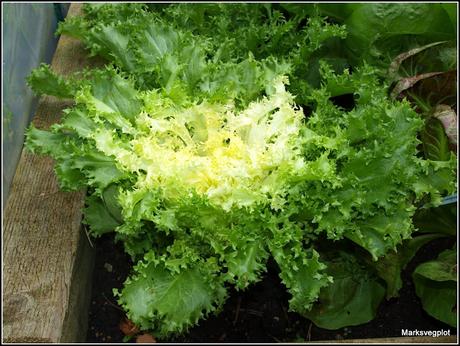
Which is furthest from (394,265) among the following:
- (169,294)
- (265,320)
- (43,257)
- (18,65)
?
(18,65)

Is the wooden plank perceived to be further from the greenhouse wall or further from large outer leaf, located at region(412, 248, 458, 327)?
large outer leaf, located at region(412, 248, 458, 327)

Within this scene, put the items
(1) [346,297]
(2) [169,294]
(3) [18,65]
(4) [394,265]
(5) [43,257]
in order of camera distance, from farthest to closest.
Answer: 1. (3) [18,65]
2. (1) [346,297]
3. (4) [394,265]
4. (5) [43,257]
5. (2) [169,294]

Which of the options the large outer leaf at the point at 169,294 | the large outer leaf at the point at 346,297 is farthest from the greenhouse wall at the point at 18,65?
the large outer leaf at the point at 346,297

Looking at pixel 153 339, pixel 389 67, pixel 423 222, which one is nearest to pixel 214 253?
pixel 153 339

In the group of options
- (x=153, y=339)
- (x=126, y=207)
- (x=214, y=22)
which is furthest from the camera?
(x=214, y=22)

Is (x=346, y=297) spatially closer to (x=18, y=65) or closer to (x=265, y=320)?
(x=265, y=320)

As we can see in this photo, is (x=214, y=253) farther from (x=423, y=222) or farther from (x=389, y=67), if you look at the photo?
(x=389, y=67)

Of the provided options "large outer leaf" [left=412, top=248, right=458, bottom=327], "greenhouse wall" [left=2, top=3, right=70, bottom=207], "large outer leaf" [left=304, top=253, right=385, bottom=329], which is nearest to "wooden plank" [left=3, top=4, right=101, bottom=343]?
"greenhouse wall" [left=2, top=3, right=70, bottom=207]
